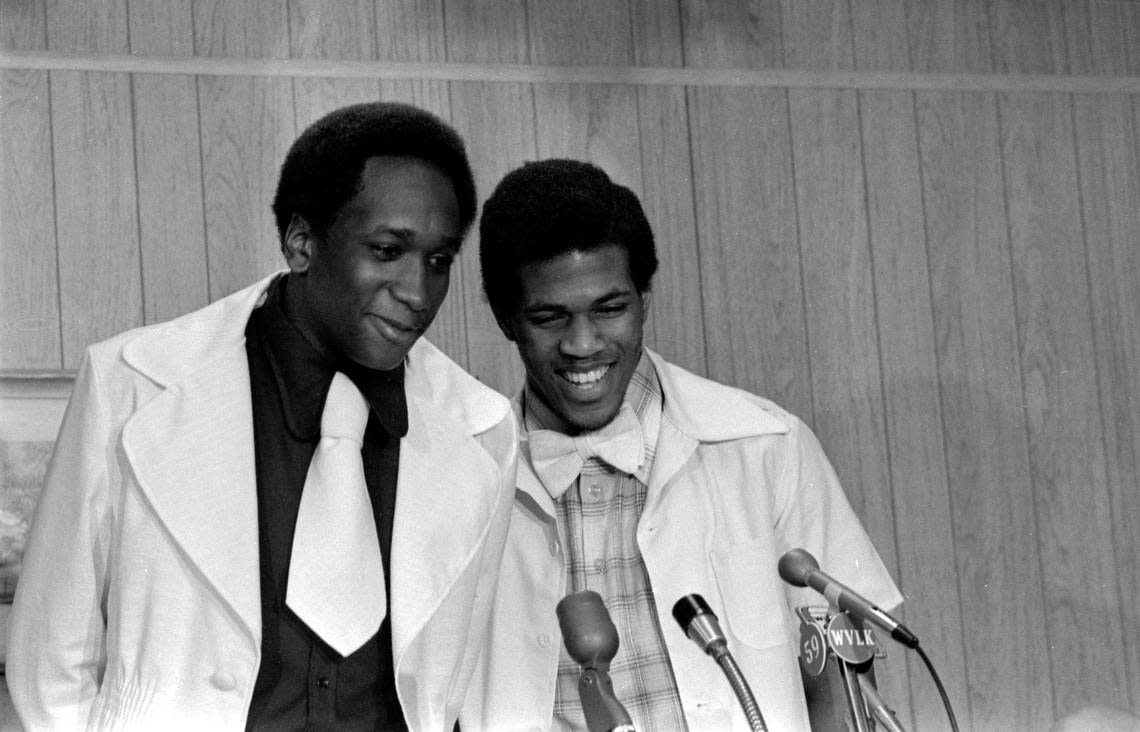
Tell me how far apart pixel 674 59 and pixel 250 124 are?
104 cm

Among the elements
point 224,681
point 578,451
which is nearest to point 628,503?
point 578,451

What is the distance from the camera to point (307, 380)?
2.60 meters

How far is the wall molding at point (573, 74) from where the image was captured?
3520 mm

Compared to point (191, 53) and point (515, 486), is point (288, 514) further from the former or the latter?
point (191, 53)

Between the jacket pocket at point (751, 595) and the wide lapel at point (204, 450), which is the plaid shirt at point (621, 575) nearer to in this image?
the jacket pocket at point (751, 595)

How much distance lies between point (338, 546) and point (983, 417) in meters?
2.10

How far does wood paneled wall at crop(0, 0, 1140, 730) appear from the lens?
144 inches

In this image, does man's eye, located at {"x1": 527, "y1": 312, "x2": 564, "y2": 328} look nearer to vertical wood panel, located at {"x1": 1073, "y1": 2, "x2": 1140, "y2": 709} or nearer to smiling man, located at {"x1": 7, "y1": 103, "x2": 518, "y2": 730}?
smiling man, located at {"x1": 7, "y1": 103, "x2": 518, "y2": 730}

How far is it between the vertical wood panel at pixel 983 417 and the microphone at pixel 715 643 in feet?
7.08

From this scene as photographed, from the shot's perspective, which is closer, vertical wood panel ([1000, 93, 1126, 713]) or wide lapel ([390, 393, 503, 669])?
wide lapel ([390, 393, 503, 669])

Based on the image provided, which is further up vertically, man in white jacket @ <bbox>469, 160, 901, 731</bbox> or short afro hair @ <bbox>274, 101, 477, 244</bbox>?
short afro hair @ <bbox>274, 101, 477, 244</bbox>

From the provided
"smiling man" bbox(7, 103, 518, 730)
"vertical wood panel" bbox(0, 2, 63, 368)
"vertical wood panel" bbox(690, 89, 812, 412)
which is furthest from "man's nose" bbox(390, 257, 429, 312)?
"vertical wood panel" bbox(690, 89, 812, 412)

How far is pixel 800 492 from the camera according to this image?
3.05 meters

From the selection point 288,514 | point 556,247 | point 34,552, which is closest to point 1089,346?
point 556,247
